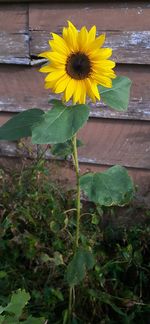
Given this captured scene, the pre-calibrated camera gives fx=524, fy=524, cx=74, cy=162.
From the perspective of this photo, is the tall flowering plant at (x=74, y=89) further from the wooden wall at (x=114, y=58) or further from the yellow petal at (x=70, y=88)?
the wooden wall at (x=114, y=58)

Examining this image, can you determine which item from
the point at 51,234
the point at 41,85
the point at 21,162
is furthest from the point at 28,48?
the point at 51,234

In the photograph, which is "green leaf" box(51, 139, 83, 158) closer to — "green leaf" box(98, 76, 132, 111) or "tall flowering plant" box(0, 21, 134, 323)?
"tall flowering plant" box(0, 21, 134, 323)

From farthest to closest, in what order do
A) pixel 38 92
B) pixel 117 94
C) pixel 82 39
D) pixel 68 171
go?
1. pixel 68 171
2. pixel 38 92
3. pixel 117 94
4. pixel 82 39

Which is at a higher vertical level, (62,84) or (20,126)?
(62,84)

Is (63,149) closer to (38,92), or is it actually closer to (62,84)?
(62,84)

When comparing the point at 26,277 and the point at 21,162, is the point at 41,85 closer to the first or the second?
the point at 21,162

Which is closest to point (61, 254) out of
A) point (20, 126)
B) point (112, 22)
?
point (20, 126)

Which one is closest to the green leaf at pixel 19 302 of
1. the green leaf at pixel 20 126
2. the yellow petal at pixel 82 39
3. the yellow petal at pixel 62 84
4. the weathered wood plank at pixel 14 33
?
the green leaf at pixel 20 126
